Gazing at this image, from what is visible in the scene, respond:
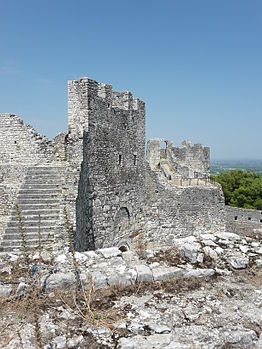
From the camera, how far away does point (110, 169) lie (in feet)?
37.9

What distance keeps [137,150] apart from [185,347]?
10.8 metres

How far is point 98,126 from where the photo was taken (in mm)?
10562

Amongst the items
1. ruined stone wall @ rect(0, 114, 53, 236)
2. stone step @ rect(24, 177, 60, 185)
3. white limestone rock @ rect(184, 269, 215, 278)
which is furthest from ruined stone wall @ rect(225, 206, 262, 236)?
white limestone rock @ rect(184, 269, 215, 278)

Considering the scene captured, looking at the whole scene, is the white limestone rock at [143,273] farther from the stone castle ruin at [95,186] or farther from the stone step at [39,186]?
the stone step at [39,186]

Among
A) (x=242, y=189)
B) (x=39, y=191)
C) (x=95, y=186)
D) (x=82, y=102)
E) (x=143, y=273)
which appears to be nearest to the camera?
(x=143, y=273)

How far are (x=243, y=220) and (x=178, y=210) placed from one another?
944 centimetres

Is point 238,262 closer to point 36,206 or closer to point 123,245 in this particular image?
point 36,206

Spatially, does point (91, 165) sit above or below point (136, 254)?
above

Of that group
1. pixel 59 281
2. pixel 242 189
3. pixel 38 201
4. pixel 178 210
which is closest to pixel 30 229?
pixel 38 201

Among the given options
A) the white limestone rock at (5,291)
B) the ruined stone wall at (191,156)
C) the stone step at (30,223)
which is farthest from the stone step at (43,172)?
the ruined stone wall at (191,156)

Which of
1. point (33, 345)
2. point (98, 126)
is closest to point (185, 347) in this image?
point (33, 345)

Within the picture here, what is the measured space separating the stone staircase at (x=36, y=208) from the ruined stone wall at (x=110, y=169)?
0.90 meters

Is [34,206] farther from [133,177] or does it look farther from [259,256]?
[133,177]

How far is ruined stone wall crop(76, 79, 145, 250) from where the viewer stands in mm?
10016
